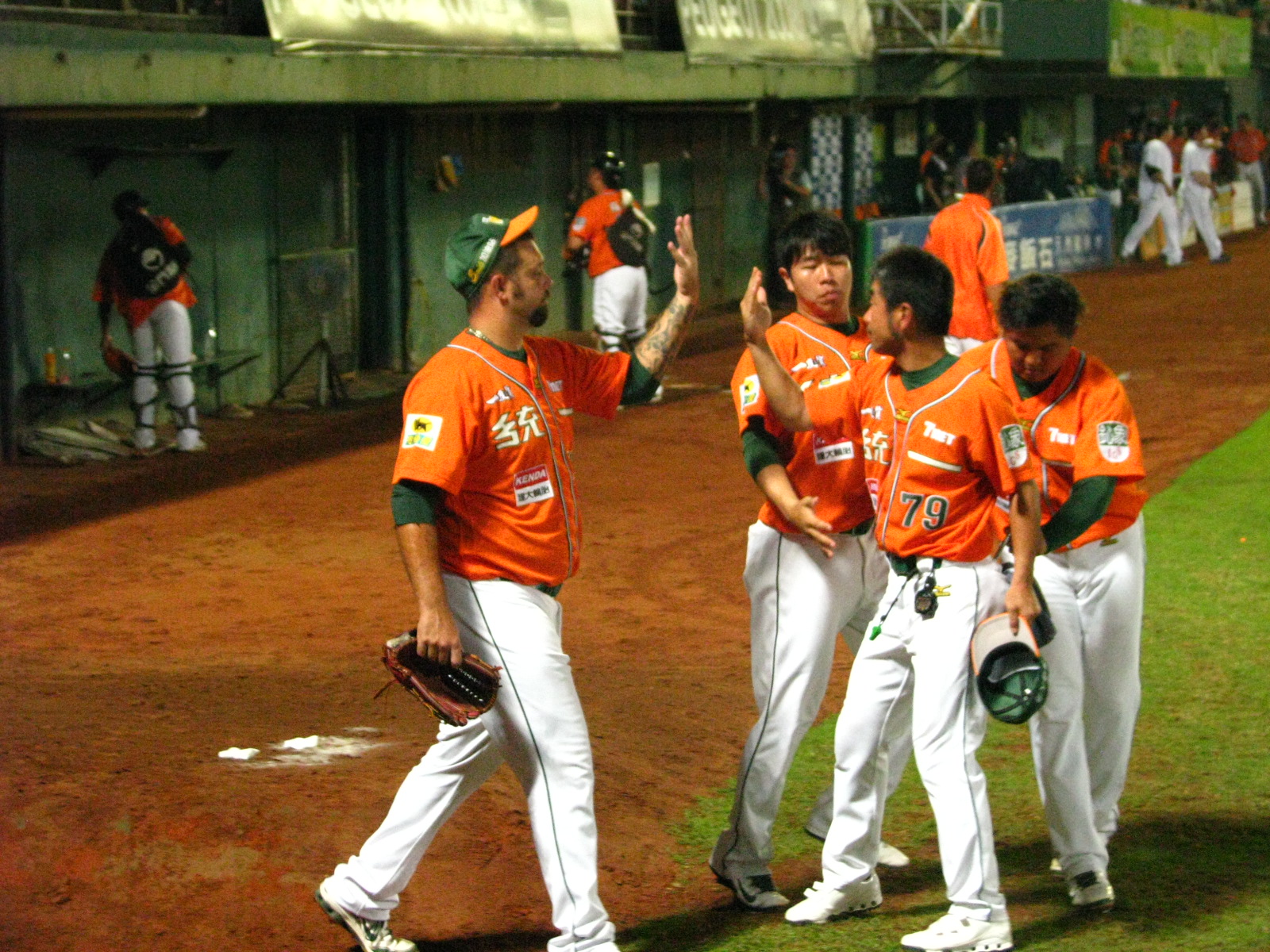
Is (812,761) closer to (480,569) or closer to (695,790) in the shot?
(695,790)

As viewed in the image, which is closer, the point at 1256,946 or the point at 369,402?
the point at 1256,946

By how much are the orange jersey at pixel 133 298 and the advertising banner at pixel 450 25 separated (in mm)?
1943

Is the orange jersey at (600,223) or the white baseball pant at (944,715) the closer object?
the white baseball pant at (944,715)

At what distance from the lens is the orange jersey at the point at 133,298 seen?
38.3 feet

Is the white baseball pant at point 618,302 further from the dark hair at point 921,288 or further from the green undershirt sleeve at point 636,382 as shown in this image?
the dark hair at point 921,288

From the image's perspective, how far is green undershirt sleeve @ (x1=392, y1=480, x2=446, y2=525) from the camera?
3975 mm

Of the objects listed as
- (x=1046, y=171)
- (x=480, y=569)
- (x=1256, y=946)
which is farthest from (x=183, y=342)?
(x=1046, y=171)

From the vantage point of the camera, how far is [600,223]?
13562 mm

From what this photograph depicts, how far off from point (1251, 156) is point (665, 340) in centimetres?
3172

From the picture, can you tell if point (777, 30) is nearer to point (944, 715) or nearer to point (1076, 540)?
point (1076, 540)

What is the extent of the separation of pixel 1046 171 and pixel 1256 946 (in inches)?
931

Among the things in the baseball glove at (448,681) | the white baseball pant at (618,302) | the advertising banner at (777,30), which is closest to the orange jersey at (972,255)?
the white baseball pant at (618,302)

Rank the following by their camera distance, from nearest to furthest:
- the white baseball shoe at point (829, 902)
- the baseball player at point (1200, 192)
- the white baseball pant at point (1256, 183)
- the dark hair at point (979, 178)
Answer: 1. the white baseball shoe at point (829, 902)
2. the dark hair at point (979, 178)
3. the baseball player at point (1200, 192)
4. the white baseball pant at point (1256, 183)

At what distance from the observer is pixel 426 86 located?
46.3ft
